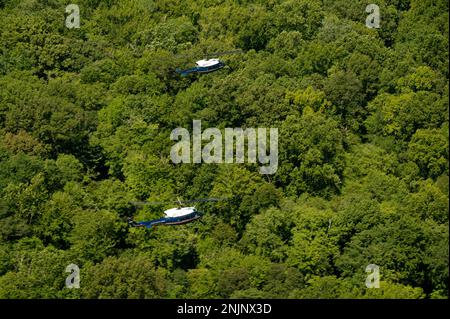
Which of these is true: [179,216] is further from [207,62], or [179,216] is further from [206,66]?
[207,62]

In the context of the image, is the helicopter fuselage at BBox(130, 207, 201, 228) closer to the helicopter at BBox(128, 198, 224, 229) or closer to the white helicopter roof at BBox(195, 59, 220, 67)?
the helicopter at BBox(128, 198, 224, 229)

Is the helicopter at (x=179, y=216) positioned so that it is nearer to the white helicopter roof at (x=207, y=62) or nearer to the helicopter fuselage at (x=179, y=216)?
the helicopter fuselage at (x=179, y=216)

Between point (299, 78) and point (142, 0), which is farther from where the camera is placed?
point (142, 0)

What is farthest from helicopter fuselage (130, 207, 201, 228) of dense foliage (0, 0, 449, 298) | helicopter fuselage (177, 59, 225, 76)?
helicopter fuselage (177, 59, 225, 76)

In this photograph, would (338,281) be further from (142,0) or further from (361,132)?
Answer: (142,0)

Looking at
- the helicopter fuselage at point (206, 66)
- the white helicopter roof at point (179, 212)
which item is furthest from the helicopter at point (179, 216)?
the helicopter fuselage at point (206, 66)

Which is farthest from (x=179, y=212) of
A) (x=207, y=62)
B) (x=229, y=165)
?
(x=207, y=62)
